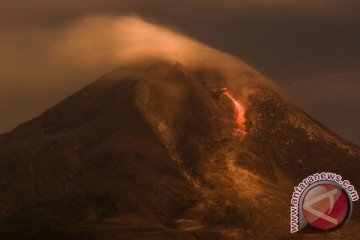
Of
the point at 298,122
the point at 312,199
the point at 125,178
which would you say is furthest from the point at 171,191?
the point at 312,199

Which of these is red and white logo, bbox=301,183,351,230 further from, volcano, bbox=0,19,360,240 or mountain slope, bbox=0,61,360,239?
mountain slope, bbox=0,61,360,239

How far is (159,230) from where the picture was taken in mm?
133000

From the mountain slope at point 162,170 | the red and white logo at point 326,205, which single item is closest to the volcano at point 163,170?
the mountain slope at point 162,170

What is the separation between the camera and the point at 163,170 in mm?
164000

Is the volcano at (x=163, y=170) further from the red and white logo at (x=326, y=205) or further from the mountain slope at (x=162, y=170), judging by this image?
the red and white logo at (x=326, y=205)

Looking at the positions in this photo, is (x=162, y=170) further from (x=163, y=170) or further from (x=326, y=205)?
(x=326, y=205)

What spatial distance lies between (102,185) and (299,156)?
195 ft

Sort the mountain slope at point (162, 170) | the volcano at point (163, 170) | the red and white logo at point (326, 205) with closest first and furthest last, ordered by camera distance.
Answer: the red and white logo at point (326, 205)
the volcano at point (163, 170)
the mountain slope at point (162, 170)

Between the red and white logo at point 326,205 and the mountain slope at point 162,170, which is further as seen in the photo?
the mountain slope at point 162,170

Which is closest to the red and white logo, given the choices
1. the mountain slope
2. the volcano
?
the volcano

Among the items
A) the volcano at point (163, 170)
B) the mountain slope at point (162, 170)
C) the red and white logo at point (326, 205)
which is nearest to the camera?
the red and white logo at point (326, 205)

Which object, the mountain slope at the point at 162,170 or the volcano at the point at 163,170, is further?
the mountain slope at the point at 162,170

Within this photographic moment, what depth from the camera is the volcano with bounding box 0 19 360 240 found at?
143 m

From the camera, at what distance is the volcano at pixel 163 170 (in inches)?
5630
